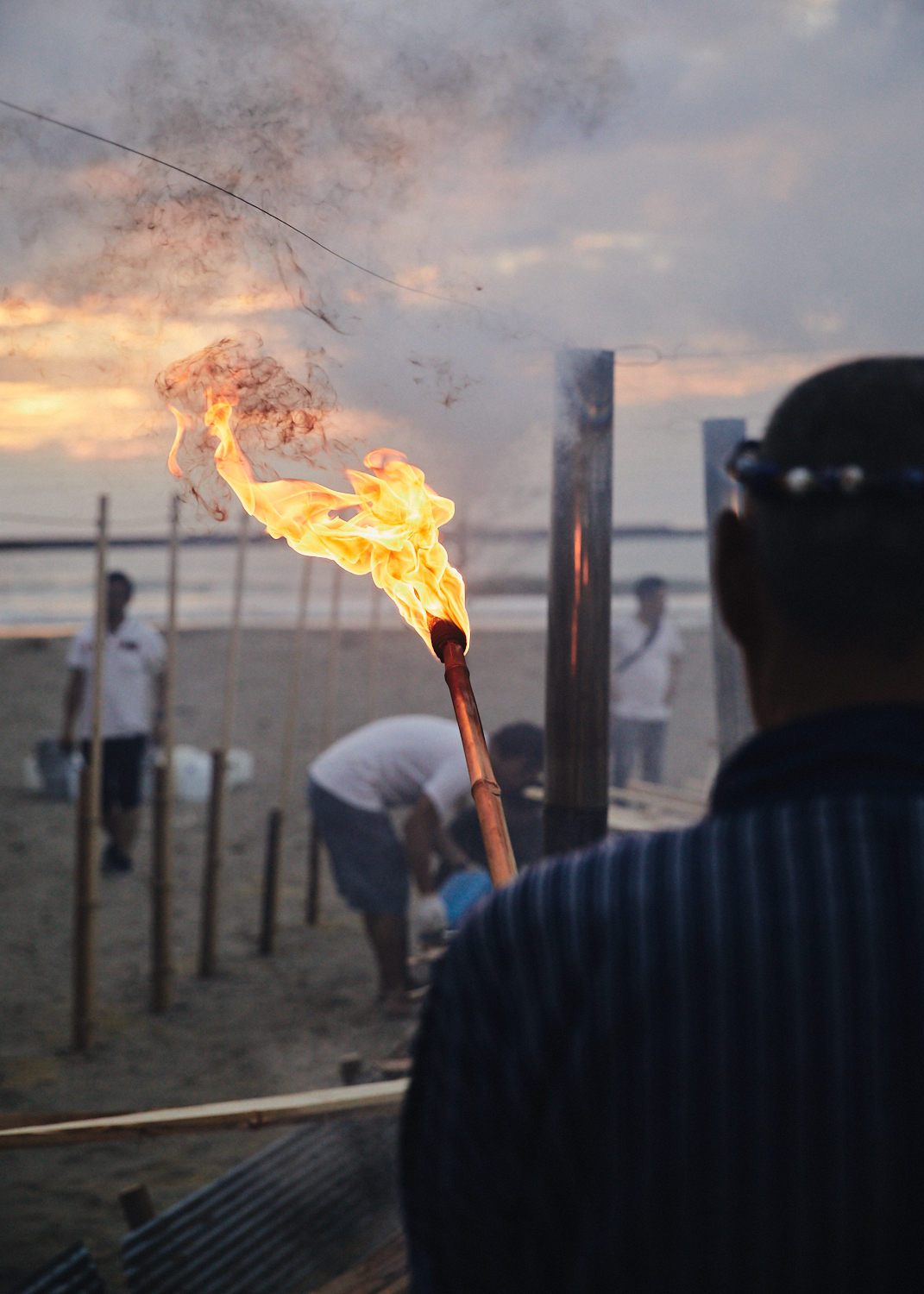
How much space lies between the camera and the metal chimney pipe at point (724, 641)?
4.14m

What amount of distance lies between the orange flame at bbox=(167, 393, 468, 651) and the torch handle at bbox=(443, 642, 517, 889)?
372 millimetres

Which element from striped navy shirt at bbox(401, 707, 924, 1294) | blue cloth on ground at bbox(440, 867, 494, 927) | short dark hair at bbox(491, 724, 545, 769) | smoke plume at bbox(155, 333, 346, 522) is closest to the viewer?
striped navy shirt at bbox(401, 707, 924, 1294)

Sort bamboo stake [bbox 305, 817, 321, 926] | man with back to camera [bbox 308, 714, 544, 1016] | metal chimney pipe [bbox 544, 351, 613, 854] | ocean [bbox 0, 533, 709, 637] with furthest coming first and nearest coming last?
ocean [bbox 0, 533, 709, 637], bamboo stake [bbox 305, 817, 321, 926], man with back to camera [bbox 308, 714, 544, 1016], metal chimney pipe [bbox 544, 351, 613, 854]

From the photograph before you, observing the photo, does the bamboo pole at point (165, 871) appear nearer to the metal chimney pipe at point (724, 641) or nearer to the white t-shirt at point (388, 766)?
the white t-shirt at point (388, 766)

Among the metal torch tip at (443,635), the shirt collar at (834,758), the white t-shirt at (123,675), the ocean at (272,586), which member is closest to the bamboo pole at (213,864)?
the white t-shirt at (123,675)

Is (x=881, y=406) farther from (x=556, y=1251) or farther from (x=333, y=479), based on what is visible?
(x=333, y=479)

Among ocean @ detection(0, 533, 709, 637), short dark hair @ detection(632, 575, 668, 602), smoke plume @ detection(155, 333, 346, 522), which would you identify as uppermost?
ocean @ detection(0, 533, 709, 637)

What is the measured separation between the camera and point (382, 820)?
19.6ft

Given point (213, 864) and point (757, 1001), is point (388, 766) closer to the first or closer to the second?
point (213, 864)

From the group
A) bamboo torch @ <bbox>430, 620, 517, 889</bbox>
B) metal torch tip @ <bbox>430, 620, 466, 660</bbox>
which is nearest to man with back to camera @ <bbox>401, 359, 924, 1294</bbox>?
bamboo torch @ <bbox>430, 620, 517, 889</bbox>

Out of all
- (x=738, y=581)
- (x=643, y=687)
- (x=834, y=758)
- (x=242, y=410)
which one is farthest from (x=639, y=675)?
(x=834, y=758)

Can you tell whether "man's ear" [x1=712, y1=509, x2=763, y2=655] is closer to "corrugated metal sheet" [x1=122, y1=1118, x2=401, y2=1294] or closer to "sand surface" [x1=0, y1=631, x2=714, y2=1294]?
"corrugated metal sheet" [x1=122, y1=1118, x2=401, y2=1294]

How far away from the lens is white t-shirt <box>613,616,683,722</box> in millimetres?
8547

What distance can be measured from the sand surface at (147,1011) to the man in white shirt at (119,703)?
580 mm
